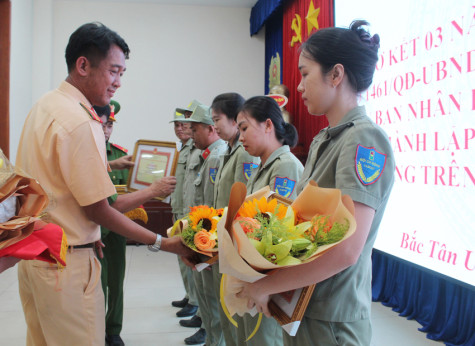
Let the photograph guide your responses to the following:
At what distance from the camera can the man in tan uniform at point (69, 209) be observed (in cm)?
129

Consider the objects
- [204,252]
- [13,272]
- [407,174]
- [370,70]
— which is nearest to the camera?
[370,70]

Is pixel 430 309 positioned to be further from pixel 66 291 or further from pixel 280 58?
pixel 280 58

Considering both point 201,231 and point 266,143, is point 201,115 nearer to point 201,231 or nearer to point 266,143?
point 266,143

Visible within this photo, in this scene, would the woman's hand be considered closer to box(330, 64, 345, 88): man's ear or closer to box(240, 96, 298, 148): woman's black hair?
box(330, 64, 345, 88): man's ear

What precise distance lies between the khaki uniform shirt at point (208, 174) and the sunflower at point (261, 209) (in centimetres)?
183

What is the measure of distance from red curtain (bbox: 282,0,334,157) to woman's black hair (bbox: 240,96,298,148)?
8.22 feet

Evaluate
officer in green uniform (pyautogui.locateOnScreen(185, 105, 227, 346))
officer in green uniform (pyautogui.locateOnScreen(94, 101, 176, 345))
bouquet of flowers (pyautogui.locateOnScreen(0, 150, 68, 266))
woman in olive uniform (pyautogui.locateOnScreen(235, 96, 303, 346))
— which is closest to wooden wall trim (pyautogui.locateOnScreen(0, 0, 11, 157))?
officer in green uniform (pyautogui.locateOnScreen(94, 101, 176, 345))

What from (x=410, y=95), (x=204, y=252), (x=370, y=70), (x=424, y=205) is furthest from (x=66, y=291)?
(x=410, y=95)

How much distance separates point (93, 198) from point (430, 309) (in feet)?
8.85

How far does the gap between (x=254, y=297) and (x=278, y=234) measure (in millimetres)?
181

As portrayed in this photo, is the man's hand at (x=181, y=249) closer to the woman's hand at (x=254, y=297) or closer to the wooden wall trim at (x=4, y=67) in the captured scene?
the woman's hand at (x=254, y=297)

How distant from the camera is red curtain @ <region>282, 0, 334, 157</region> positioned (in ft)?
15.2

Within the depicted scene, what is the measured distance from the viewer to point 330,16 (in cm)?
442

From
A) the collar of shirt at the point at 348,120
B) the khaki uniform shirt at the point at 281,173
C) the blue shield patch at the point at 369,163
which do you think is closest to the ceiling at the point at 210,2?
the khaki uniform shirt at the point at 281,173
